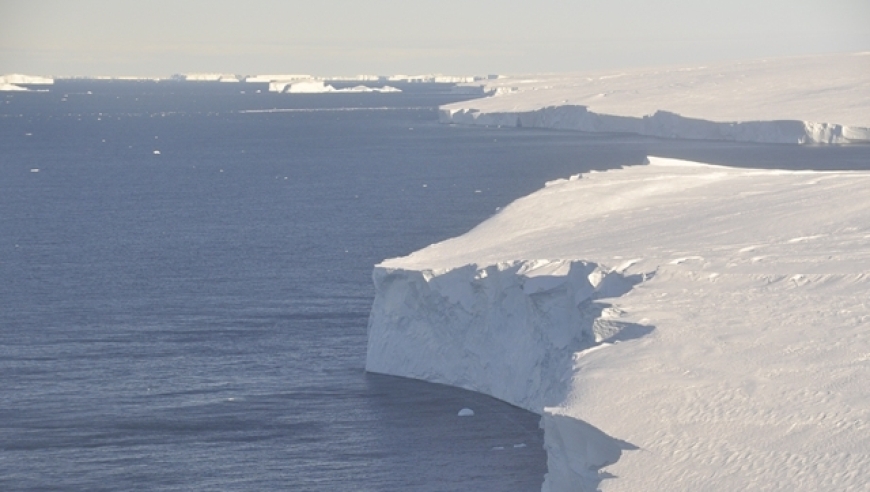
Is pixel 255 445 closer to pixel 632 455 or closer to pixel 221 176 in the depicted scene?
pixel 632 455

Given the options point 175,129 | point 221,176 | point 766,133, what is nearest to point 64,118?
point 175,129

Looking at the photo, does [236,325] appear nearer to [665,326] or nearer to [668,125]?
[665,326]

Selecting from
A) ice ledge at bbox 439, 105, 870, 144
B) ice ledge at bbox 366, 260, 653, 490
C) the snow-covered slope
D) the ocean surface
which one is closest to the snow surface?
ice ledge at bbox 366, 260, 653, 490

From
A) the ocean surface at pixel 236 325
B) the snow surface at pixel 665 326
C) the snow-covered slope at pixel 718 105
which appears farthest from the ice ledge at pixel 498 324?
the snow-covered slope at pixel 718 105

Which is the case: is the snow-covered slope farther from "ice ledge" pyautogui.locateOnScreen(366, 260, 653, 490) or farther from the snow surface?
"ice ledge" pyautogui.locateOnScreen(366, 260, 653, 490)

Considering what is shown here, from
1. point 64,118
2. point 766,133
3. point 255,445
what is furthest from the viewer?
point 64,118

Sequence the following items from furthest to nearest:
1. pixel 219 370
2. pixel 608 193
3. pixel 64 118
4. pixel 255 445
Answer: pixel 64 118, pixel 608 193, pixel 219 370, pixel 255 445

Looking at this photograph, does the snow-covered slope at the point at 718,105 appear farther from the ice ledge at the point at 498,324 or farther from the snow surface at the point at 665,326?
the ice ledge at the point at 498,324

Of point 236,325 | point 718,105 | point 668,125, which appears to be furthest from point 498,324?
point 718,105
